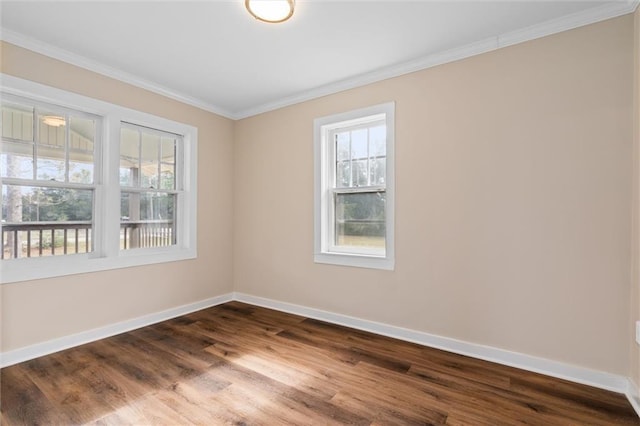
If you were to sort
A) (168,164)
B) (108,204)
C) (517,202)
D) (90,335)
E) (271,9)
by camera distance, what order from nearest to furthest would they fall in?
1. (271,9)
2. (517,202)
3. (90,335)
4. (108,204)
5. (168,164)

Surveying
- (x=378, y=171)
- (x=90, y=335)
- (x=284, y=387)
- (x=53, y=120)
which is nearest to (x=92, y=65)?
(x=53, y=120)

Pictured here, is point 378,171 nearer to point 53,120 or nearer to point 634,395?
point 634,395

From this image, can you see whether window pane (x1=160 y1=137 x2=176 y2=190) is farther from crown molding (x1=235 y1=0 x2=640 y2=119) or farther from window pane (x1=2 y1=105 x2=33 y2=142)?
crown molding (x1=235 y1=0 x2=640 y2=119)

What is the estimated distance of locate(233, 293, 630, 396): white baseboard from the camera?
2131mm

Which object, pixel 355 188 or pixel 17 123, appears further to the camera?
pixel 355 188

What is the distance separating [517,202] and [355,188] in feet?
5.00

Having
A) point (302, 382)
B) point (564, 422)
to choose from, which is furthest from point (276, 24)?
point (564, 422)

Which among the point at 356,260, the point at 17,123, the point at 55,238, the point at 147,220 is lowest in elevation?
the point at 356,260

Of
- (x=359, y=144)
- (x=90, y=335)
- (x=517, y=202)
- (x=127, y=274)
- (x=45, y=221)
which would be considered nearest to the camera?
(x=517, y=202)

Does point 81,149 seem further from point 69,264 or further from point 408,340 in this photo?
point 408,340

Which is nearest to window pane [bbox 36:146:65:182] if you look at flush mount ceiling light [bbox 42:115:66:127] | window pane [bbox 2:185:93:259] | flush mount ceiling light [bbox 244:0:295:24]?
window pane [bbox 2:185:93:259]

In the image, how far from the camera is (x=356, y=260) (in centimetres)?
328

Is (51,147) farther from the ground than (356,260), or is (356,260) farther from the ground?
(51,147)

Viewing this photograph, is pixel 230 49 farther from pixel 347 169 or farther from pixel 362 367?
pixel 362 367
